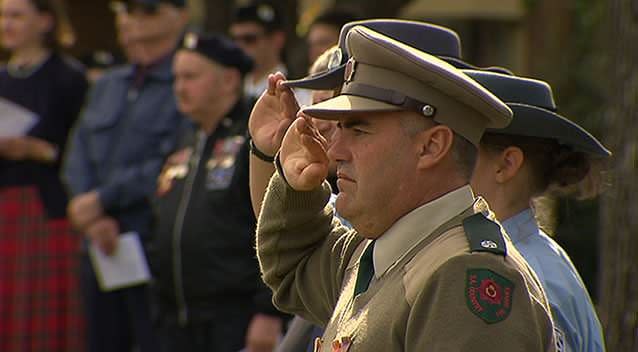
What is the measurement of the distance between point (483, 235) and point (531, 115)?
3.31 feet

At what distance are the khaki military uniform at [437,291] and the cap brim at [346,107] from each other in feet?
0.66

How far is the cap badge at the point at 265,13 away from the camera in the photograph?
24.4ft

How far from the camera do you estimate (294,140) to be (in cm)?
300

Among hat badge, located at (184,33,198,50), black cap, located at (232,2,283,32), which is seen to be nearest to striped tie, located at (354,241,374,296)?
hat badge, located at (184,33,198,50)

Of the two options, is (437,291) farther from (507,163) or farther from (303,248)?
(507,163)

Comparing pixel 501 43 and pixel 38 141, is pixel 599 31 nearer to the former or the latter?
pixel 501 43

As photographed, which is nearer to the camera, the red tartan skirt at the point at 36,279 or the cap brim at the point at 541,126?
the cap brim at the point at 541,126

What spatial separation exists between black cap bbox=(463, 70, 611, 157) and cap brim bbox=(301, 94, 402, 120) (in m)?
0.86

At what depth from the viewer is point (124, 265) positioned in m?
6.86

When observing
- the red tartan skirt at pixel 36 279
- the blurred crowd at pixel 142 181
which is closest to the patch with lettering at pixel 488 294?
the blurred crowd at pixel 142 181

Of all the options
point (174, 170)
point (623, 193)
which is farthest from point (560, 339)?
point (174, 170)

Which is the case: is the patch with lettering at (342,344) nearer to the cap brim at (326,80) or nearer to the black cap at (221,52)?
the cap brim at (326,80)

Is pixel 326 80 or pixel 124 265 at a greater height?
pixel 326 80

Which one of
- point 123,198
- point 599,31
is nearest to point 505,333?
point 123,198
